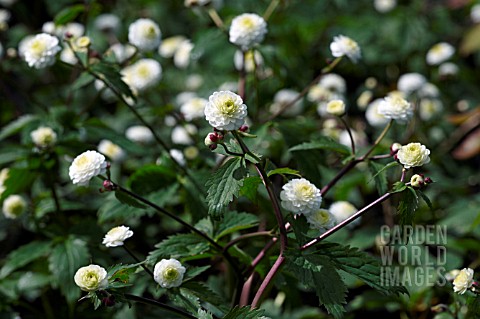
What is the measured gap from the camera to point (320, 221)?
1641 mm

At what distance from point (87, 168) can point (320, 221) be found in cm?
60

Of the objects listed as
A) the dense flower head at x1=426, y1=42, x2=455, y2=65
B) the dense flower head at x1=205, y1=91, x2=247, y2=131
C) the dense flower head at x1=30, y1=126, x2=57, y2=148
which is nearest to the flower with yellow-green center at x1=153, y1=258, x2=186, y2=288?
the dense flower head at x1=205, y1=91, x2=247, y2=131

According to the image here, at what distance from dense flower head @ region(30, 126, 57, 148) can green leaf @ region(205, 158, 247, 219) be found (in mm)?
917

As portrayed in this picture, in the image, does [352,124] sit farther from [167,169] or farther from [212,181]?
[212,181]

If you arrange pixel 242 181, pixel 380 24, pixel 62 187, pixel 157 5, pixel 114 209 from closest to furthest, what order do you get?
1. pixel 242 181
2. pixel 114 209
3. pixel 62 187
4. pixel 380 24
5. pixel 157 5

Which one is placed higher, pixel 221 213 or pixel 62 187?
pixel 221 213

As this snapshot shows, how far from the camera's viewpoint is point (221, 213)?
1531 mm

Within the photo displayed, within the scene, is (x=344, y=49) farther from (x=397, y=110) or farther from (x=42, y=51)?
(x=42, y=51)

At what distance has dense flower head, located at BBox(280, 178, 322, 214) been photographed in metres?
1.58

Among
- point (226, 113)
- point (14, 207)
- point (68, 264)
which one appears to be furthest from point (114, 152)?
point (226, 113)

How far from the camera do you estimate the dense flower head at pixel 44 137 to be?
2248 millimetres

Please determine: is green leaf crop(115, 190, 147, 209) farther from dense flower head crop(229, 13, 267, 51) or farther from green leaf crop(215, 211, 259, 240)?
dense flower head crop(229, 13, 267, 51)

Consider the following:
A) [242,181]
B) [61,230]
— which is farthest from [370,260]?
[61,230]

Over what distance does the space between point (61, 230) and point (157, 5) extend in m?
2.24
